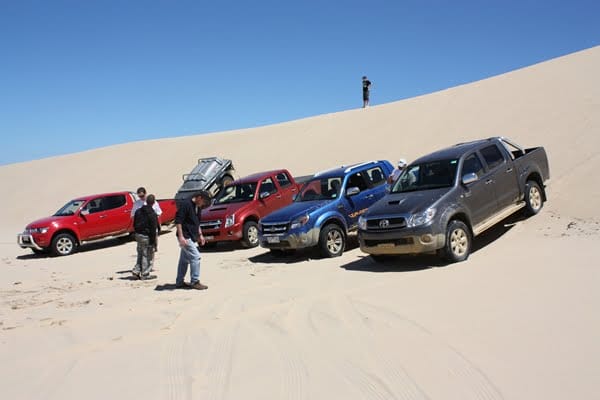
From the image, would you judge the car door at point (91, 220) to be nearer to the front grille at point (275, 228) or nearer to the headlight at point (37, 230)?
the headlight at point (37, 230)

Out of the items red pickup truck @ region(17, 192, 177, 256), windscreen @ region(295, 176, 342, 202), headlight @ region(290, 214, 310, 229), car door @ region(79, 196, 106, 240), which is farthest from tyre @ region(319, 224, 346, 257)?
car door @ region(79, 196, 106, 240)

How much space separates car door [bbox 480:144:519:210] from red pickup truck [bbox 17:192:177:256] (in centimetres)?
1118

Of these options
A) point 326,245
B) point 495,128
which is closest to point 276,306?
point 326,245

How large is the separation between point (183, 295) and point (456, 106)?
78.8 ft

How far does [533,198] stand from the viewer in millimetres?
10531

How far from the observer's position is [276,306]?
6.84 m

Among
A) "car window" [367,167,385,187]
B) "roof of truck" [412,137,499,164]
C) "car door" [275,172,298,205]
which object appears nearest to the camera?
"roof of truck" [412,137,499,164]

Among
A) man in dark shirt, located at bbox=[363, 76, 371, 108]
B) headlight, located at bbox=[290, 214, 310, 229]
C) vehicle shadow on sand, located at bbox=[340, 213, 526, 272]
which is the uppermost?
man in dark shirt, located at bbox=[363, 76, 371, 108]

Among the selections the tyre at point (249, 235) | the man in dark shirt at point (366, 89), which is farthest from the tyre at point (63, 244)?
the man in dark shirt at point (366, 89)

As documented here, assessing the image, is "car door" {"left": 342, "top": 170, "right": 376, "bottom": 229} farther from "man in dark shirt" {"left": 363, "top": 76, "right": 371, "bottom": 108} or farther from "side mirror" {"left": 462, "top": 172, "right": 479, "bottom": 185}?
"man in dark shirt" {"left": 363, "top": 76, "right": 371, "bottom": 108}

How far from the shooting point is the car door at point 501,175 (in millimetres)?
9656

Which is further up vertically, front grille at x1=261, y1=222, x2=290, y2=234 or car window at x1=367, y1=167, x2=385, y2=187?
car window at x1=367, y1=167, x2=385, y2=187

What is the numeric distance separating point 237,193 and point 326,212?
4.10m

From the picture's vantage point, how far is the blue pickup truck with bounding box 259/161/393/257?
10.4 m
